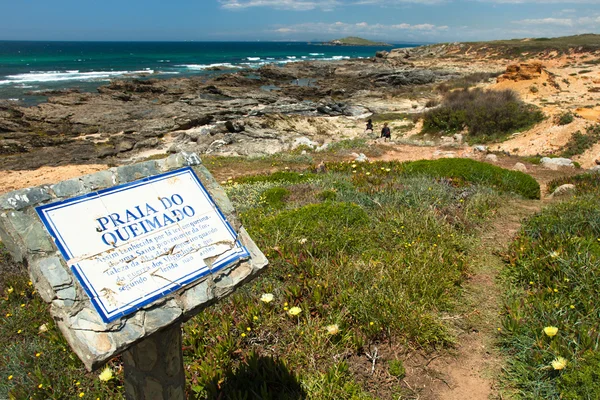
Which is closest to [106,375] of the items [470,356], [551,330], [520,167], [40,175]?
[470,356]

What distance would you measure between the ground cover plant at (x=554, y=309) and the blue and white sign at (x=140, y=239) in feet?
8.89

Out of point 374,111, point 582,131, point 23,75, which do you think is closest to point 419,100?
point 374,111

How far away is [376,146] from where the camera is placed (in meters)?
15.4

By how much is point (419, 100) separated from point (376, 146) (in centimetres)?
2129

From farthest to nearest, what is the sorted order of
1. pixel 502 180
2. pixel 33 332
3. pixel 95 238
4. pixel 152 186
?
pixel 502 180 → pixel 33 332 → pixel 152 186 → pixel 95 238

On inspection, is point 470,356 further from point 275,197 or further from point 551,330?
point 275,197

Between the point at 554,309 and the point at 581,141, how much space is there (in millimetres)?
12670

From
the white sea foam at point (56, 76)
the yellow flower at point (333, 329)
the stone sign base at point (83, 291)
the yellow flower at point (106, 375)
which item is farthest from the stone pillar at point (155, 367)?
the white sea foam at point (56, 76)

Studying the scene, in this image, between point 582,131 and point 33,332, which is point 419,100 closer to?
point 582,131

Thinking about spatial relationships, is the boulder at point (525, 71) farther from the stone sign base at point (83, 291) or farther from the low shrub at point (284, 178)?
the stone sign base at point (83, 291)

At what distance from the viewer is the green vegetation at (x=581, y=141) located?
1341cm

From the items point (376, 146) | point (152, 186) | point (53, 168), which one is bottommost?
point (53, 168)

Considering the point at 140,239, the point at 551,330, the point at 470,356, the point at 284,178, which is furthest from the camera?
the point at 284,178

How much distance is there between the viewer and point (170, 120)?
1020 inches
